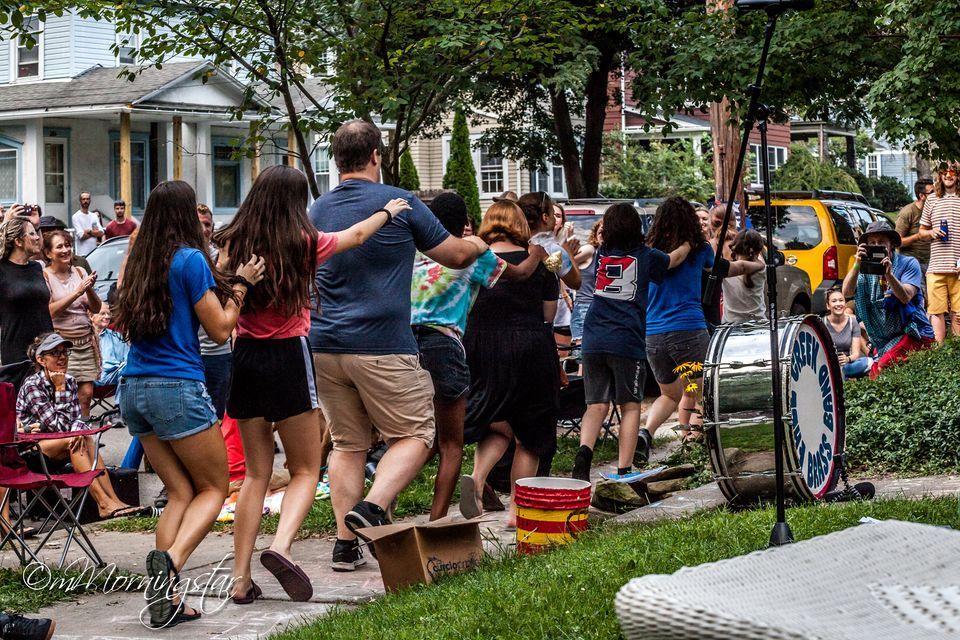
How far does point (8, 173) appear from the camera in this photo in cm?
3325

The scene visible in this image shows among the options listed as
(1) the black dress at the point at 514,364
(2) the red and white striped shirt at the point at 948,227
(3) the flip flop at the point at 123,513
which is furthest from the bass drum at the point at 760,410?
(2) the red and white striped shirt at the point at 948,227

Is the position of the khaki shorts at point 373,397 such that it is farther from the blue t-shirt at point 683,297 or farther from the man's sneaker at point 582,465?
the blue t-shirt at point 683,297

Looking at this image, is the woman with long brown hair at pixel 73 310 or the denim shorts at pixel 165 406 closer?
the denim shorts at pixel 165 406

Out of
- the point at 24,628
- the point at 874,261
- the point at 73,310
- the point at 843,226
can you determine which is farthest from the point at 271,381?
the point at 843,226

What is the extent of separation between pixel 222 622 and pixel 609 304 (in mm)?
3691

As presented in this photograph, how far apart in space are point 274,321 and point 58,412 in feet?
10.5

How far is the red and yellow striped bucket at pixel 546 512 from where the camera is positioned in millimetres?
6734

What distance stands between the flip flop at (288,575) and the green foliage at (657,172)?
1284 inches

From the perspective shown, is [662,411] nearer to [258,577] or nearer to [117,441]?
[258,577]

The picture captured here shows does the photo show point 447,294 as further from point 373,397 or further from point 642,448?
point 642,448

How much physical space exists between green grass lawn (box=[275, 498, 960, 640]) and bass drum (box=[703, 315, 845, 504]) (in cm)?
39

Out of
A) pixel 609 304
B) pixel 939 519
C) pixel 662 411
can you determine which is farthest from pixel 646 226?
pixel 939 519

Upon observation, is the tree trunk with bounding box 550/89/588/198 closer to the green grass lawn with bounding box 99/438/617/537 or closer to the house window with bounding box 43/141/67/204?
the house window with bounding box 43/141/67/204

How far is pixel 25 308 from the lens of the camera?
10031 mm
